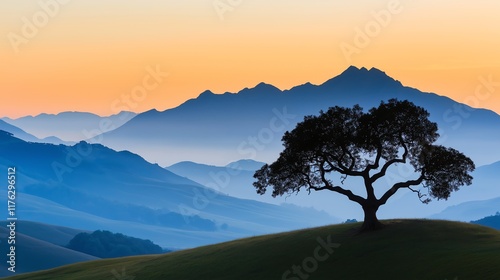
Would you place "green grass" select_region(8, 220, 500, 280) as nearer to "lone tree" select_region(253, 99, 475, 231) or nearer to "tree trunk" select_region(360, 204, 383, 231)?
"tree trunk" select_region(360, 204, 383, 231)

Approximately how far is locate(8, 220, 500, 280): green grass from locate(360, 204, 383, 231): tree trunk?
137cm

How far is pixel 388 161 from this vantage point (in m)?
82.9

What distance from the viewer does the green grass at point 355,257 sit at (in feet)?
207

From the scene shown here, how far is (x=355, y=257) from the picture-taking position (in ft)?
237

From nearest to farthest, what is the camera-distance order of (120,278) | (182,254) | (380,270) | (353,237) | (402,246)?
1. (380,270)
2. (402,246)
3. (353,237)
4. (120,278)
5. (182,254)

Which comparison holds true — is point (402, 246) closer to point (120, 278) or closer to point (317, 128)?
point (317, 128)

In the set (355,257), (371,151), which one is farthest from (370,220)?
(355,257)

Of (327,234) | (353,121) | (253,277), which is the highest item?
(353,121)

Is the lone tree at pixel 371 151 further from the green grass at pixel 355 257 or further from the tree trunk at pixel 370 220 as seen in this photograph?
the green grass at pixel 355 257

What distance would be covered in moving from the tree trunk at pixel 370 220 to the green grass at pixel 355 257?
54.1 inches

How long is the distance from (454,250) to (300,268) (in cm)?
1469

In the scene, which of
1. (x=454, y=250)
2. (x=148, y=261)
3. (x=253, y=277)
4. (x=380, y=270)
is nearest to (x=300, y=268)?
(x=253, y=277)

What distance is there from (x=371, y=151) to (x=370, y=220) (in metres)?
7.59

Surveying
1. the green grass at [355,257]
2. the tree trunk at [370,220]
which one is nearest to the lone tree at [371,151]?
the tree trunk at [370,220]
